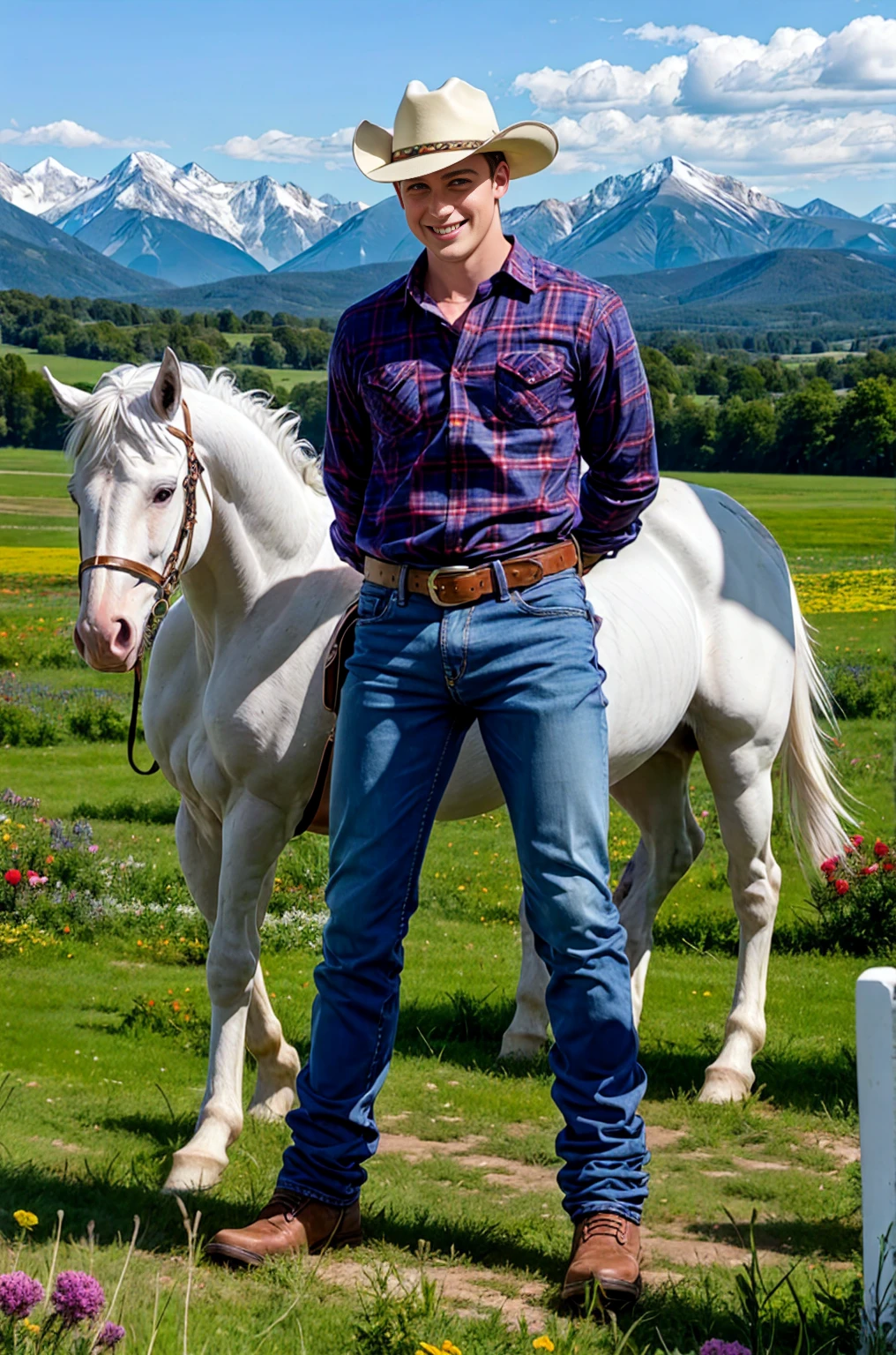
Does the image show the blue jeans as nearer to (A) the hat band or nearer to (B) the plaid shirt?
(B) the plaid shirt

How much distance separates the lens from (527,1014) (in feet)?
20.4

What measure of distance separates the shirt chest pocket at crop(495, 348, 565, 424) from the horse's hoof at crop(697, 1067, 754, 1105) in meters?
3.31

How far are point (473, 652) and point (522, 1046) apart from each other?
130 inches

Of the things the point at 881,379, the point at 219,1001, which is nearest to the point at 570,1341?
the point at 219,1001

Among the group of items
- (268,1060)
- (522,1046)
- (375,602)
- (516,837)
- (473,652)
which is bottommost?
(522,1046)

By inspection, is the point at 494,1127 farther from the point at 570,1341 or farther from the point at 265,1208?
the point at 570,1341

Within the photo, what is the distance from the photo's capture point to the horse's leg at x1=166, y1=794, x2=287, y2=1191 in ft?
14.4

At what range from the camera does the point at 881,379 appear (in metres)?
90.2

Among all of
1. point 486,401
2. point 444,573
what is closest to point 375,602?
point 444,573

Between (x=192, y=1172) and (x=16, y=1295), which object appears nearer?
(x=16, y=1295)

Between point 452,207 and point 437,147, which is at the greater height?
point 437,147

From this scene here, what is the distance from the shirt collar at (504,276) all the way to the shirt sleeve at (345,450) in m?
0.23

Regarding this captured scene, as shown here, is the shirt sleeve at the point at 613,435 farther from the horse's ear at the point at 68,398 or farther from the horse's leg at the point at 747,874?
the horse's leg at the point at 747,874

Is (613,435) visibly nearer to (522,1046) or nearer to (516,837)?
(516,837)
